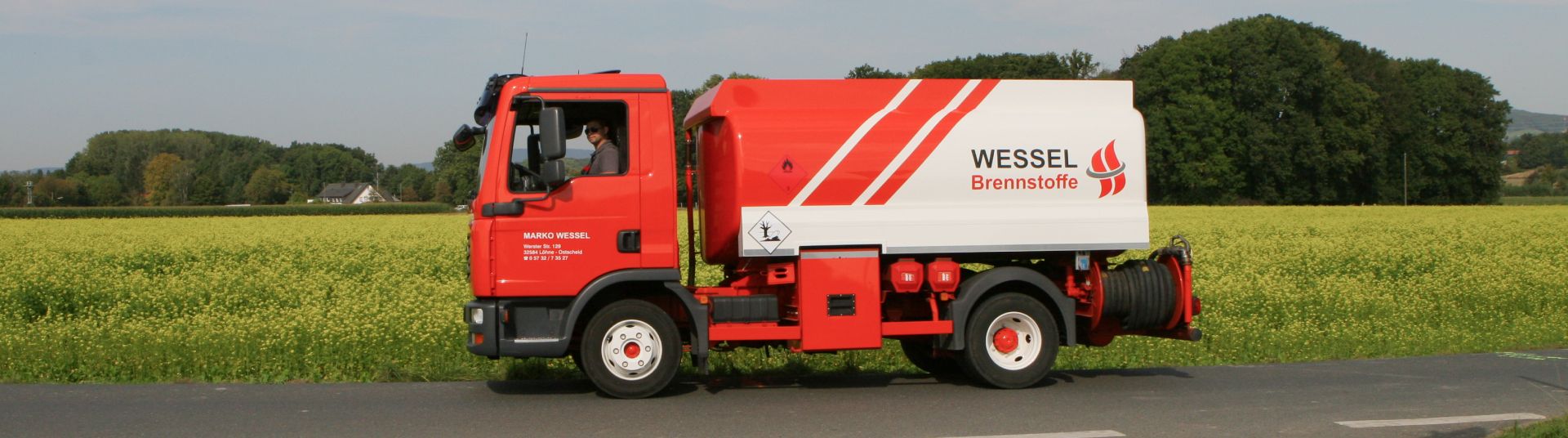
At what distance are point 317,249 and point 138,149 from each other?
317ft

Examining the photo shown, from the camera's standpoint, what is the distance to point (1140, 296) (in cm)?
951

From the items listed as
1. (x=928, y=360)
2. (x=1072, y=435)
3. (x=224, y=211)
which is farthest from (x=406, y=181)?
(x=1072, y=435)

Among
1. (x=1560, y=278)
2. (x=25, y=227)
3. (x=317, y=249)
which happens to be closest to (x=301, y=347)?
(x=317, y=249)

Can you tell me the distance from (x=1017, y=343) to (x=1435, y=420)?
2.72m

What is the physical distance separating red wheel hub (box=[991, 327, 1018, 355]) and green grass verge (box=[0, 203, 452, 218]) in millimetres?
47627

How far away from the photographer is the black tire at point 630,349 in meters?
8.54

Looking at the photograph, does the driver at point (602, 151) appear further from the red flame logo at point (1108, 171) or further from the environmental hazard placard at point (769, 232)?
the red flame logo at point (1108, 171)

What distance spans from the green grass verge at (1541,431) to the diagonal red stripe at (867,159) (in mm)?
3917

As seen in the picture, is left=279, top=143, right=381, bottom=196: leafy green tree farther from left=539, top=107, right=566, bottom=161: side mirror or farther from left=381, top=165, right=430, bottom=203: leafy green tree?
left=539, top=107, right=566, bottom=161: side mirror

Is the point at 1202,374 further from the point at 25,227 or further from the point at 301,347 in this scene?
the point at 25,227

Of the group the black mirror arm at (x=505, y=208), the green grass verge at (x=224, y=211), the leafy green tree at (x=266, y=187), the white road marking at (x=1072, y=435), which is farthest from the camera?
the leafy green tree at (x=266, y=187)

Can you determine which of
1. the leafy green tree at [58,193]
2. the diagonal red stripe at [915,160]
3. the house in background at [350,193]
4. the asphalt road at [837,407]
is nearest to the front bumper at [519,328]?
the asphalt road at [837,407]

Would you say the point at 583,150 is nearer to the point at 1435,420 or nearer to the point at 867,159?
the point at 867,159

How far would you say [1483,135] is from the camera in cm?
7888
